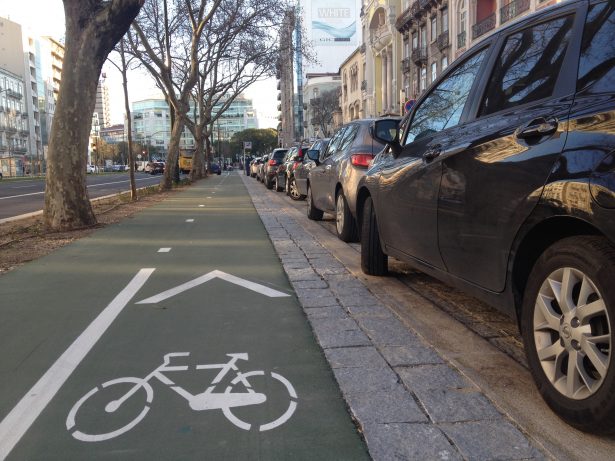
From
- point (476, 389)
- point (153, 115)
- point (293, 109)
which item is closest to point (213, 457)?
point (476, 389)

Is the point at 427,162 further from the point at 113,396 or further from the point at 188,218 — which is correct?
the point at 188,218

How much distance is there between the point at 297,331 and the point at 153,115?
148039 millimetres

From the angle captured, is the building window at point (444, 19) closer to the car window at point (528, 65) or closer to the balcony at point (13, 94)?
the car window at point (528, 65)

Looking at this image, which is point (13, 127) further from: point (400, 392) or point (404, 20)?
point (400, 392)

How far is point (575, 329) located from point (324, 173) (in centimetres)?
707

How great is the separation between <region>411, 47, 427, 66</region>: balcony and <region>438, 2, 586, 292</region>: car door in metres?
37.4

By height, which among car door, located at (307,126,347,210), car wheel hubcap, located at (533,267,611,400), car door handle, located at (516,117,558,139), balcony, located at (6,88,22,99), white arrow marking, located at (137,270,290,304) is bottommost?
white arrow marking, located at (137,270,290,304)

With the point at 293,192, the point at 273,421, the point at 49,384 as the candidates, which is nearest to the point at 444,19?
the point at 293,192

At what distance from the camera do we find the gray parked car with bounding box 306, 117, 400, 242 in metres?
7.68

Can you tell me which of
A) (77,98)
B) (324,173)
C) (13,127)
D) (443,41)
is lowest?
(324,173)

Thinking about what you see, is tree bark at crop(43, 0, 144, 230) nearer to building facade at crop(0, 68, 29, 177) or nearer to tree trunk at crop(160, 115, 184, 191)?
tree trunk at crop(160, 115, 184, 191)

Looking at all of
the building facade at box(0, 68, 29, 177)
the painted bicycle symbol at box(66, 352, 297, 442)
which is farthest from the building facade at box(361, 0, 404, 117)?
the building facade at box(0, 68, 29, 177)

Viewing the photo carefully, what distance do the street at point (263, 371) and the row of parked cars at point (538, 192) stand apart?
1.30 feet

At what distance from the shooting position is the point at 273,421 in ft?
9.09
